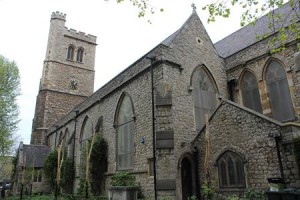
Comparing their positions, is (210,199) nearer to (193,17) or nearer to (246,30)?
(193,17)

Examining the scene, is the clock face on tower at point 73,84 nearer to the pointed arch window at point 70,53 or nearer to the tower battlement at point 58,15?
the pointed arch window at point 70,53

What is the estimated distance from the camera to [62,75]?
32125 millimetres

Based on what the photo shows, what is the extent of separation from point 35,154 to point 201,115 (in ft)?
69.5

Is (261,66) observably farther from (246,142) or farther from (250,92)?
(246,142)

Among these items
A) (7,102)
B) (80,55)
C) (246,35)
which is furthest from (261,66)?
(80,55)

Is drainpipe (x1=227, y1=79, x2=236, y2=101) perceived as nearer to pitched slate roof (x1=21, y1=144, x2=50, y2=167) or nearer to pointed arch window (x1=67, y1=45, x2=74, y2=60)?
pitched slate roof (x1=21, y1=144, x2=50, y2=167)

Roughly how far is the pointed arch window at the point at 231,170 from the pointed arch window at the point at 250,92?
15.1 ft

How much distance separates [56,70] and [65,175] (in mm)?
16978

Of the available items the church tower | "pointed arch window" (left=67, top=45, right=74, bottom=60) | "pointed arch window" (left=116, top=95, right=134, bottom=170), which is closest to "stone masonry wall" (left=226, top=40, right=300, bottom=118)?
"pointed arch window" (left=116, top=95, right=134, bottom=170)

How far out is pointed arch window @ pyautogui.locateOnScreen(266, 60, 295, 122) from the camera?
11617 millimetres

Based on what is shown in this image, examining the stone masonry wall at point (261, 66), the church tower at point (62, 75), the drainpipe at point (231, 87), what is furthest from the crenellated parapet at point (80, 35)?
the drainpipe at point (231, 87)

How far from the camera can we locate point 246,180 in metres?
8.76

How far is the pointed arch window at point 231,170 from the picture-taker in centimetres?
905

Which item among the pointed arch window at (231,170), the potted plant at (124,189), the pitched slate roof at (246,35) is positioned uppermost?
the pitched slate roof at (246,35)
